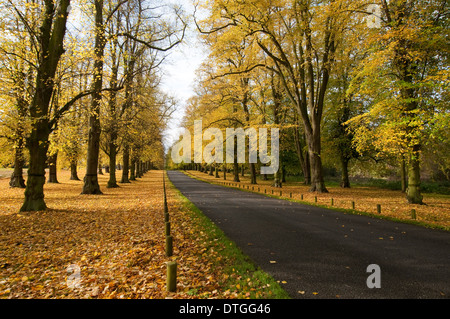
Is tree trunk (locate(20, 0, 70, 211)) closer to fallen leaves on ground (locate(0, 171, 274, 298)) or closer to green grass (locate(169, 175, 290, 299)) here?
fallen leaves on ground (locate(0, 171, 274, 298))

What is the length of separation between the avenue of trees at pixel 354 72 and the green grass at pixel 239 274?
9884 mm

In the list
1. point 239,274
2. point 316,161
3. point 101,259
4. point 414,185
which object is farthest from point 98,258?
point 316,161

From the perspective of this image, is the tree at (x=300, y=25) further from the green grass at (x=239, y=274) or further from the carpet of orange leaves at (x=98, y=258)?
the green grass at (x=239, y=274)

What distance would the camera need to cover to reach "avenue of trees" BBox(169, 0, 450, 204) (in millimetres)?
11930

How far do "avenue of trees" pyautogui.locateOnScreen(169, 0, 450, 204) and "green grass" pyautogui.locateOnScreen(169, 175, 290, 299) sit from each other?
988cm

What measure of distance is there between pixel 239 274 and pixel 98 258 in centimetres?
357

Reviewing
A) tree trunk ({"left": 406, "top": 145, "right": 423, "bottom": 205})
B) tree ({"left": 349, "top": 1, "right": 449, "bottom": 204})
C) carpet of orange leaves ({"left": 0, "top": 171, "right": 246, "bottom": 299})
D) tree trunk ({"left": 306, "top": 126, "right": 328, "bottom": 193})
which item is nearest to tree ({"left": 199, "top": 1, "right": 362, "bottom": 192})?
tree trunk ({"left": 306, "top": 126, "right": 328, "bottom": 193})

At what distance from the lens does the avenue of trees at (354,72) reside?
39.1 feet

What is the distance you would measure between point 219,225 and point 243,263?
3.65 metres

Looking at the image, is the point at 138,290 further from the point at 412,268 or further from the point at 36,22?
the point at 36,22

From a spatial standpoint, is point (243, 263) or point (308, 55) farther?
point (308, 55)

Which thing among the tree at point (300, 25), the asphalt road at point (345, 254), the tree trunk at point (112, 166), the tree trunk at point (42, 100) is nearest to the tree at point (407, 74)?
the tree at point (300, 25)

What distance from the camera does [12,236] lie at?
7379 millimetres

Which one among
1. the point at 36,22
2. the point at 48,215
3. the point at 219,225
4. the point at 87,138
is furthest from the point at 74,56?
the point at 219,225
